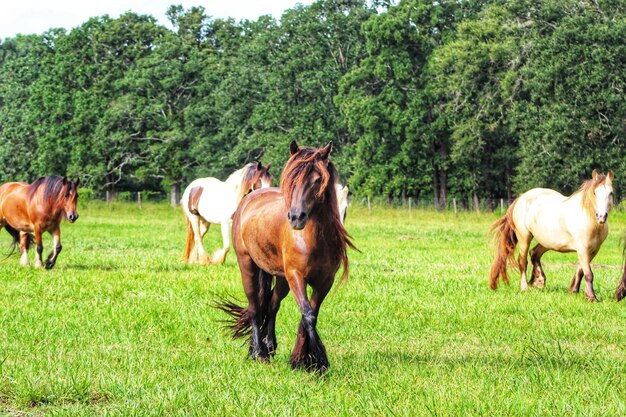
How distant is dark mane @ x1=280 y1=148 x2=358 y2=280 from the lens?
21.0ft

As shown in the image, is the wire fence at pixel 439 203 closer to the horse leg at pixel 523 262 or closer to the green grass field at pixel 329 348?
the horse leg at pixel 523 262

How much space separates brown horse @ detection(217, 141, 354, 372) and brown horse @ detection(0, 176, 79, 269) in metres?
7.74

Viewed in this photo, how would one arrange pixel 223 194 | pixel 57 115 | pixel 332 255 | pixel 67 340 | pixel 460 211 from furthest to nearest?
1. pixel 57 115
2. pixel 460 211
3. pixel 223 194
4. pixel 67 340
5. pixel 332 255

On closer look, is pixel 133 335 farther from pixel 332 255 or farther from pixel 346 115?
pixel 346 115

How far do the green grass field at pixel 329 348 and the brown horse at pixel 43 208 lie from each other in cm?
61

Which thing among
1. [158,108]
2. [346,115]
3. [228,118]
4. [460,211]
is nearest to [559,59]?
[460,211]

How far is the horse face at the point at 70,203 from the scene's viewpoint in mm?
14570

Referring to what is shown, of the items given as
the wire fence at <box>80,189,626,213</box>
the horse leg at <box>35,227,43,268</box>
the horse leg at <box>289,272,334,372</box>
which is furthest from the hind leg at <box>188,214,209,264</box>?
the wire fence at <box>80,189,626,213</box>

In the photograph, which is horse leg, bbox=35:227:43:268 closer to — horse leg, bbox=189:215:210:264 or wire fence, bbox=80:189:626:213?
horse leg, bbox=189:215:210:264

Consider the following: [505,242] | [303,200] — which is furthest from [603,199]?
[303,200]

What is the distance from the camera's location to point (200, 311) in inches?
394

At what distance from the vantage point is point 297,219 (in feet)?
20.3

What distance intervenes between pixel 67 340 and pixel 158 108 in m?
55.2

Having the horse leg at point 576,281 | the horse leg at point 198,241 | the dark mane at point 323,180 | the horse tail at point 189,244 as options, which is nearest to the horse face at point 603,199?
the horse leg at point 576,281
